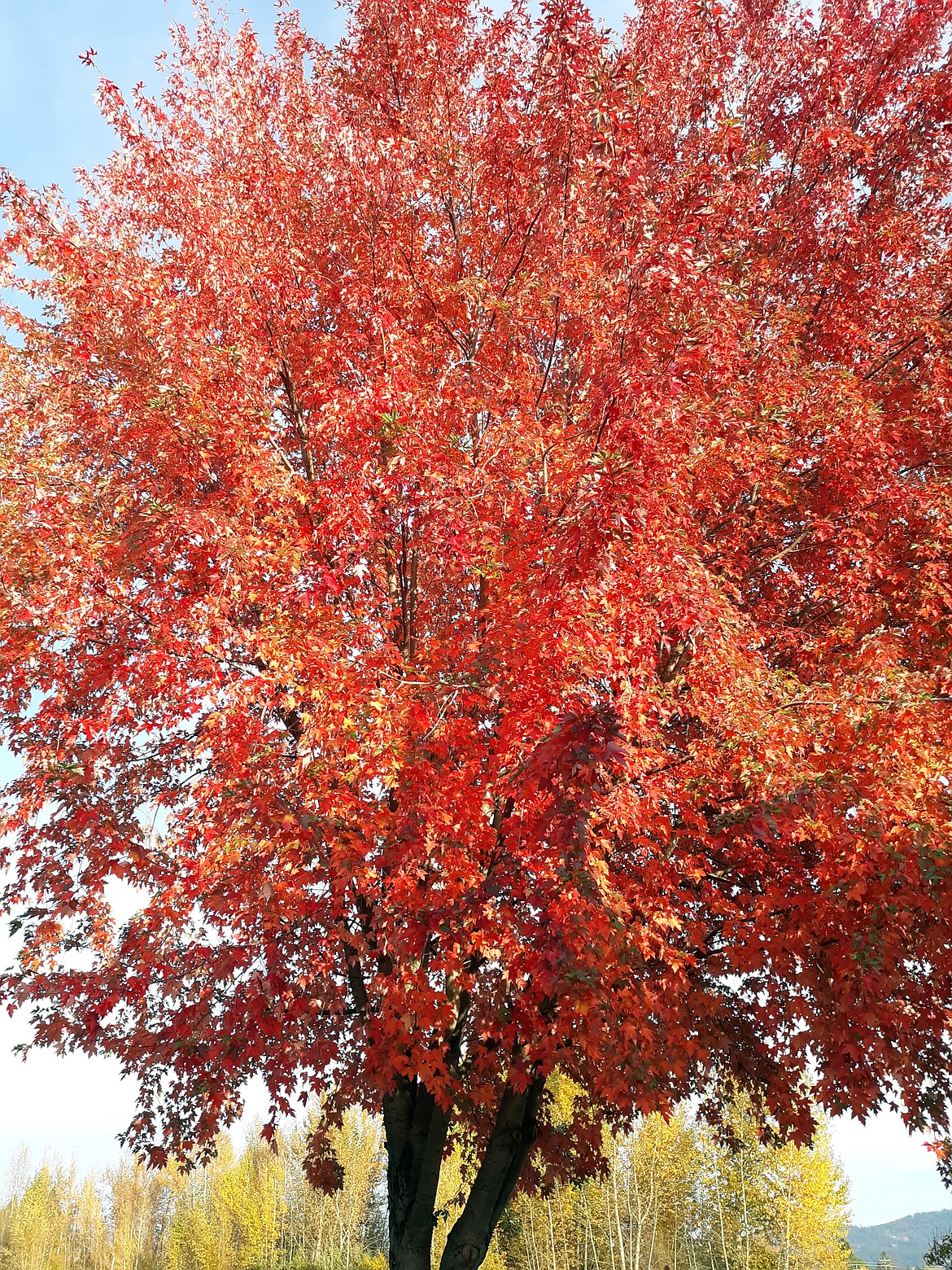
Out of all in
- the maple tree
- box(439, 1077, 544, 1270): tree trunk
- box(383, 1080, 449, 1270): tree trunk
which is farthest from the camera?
box(383, 1080, 449, 1270): tree trunk

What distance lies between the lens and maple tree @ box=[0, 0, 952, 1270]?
682 cm

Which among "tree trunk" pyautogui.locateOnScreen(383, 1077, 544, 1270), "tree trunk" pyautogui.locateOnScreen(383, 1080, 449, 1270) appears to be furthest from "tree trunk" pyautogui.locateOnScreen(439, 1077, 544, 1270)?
"tree trunk" pyautogui.locateOnScreen(383, 1080, 449, 1270)

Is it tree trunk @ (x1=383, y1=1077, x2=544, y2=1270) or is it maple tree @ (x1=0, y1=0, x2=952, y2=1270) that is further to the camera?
tree trunk @ (x1=383, y1=1077, x2=544, y2=1270)

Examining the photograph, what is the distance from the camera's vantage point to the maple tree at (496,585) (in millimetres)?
6816

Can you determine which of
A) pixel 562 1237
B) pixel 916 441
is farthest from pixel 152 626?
pixel 562 1237

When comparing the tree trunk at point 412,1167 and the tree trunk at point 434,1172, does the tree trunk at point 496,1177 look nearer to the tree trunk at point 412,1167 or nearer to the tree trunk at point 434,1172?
the tree trunk at point 434,1172

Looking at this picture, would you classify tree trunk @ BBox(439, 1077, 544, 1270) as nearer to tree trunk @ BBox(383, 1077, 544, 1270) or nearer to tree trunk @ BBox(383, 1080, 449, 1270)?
tree trunk @ BBox(383, 1077, 544, 1270)

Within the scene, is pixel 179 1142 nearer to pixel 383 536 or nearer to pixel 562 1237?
pixel 383 536

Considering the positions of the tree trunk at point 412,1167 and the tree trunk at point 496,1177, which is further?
the tree trunk at point 412,1167

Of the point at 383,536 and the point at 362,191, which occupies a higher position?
the point at 362,191

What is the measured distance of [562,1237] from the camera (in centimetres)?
3075

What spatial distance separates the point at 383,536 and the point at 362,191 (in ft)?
12.9

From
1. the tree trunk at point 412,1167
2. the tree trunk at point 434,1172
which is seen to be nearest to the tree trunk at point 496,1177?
the tree trunk at point 434,1172

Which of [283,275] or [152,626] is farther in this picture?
[283,275]
